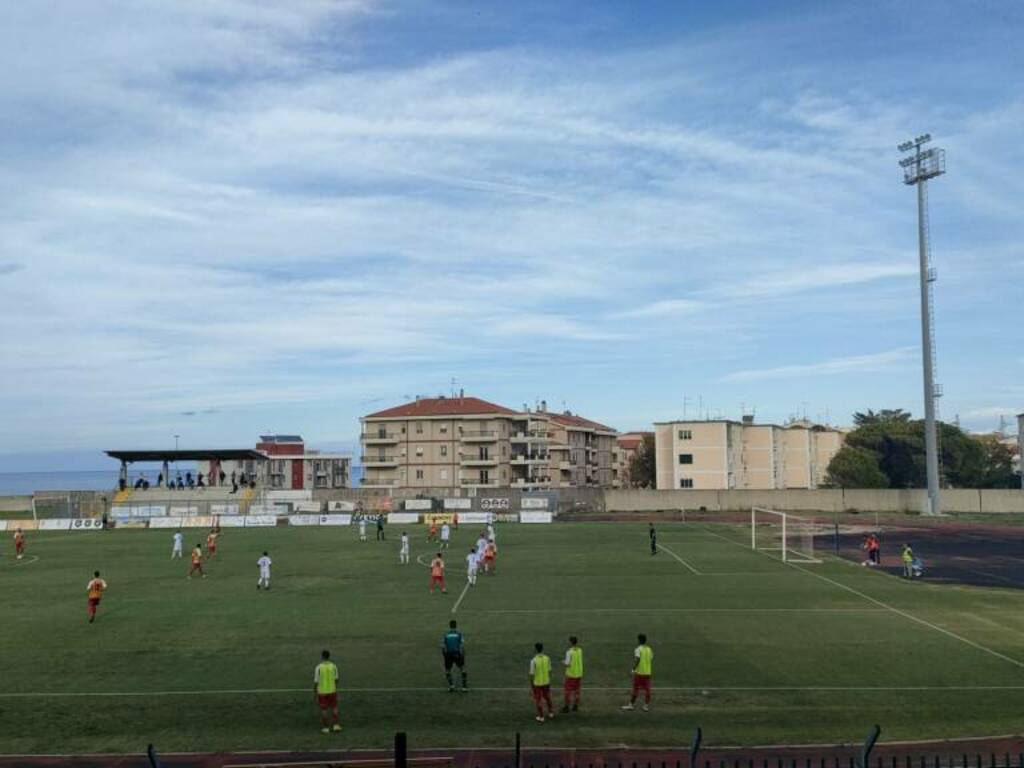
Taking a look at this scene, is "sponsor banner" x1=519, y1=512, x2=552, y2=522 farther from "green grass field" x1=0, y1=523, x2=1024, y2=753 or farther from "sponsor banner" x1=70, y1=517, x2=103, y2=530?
"sponsor banner" x1=70, y1=517, x2=103, y2=530

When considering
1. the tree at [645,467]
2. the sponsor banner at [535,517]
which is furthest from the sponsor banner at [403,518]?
the tree at [645,467]

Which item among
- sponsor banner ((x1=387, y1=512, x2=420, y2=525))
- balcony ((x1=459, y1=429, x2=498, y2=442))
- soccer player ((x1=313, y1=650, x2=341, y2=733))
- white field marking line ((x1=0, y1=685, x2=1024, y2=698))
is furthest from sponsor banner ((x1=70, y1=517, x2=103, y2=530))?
soccer player ((x1=313, y1=650, x2=341, y2=733))

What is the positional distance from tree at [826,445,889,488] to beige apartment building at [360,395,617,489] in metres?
38.5

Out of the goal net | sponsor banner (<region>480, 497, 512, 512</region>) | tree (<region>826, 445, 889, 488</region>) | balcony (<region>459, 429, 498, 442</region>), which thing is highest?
balcony (<region>459, 429, 498, 442</region>)

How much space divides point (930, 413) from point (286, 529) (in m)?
59.2

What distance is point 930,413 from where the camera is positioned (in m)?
84.2

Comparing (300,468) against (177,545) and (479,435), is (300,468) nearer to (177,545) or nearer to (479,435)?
(479,435)

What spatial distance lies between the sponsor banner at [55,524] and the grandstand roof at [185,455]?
1688cm

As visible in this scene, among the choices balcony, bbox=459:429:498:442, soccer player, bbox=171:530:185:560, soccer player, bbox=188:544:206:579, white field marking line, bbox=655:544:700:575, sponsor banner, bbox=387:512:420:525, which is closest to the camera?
soccer player, bbox=188:544:206:579

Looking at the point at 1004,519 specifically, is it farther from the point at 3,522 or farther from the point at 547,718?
the point at 3,522

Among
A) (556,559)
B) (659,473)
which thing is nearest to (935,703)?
(556,559)

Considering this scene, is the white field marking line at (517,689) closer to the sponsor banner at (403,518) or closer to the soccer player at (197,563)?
the soccer player at (197,563)

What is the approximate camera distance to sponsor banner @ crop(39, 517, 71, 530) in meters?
77.3

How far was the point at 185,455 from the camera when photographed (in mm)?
96438
